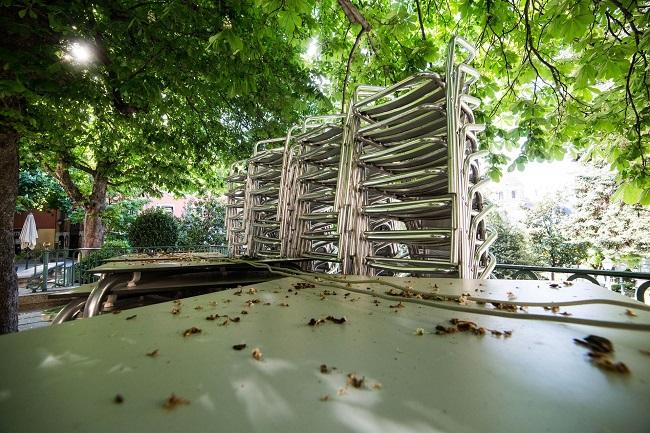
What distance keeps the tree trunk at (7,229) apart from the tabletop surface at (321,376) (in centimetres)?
564

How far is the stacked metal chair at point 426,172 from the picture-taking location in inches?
73.9

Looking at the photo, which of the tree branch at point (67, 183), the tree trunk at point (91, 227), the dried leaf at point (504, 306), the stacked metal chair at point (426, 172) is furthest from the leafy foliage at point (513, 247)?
the tree branch at point (67, 183)

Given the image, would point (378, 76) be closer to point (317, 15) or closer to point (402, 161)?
point (317, 15)

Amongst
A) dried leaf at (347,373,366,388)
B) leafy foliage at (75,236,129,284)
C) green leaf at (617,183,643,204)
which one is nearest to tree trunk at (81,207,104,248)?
leafy foliage at (75,236,129,284)

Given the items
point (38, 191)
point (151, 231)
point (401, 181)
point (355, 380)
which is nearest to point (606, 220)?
point (401, 181)

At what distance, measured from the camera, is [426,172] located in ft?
6.72

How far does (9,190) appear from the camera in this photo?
492 cm

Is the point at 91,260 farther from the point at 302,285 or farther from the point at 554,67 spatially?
the point at 554,67

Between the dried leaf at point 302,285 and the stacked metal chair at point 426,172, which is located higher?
the stacked metal chair at point 426,172

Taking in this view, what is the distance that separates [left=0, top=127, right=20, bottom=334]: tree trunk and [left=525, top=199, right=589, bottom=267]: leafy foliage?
20289mm

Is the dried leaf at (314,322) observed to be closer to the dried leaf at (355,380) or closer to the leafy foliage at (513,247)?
the dried leaf at (355,380)

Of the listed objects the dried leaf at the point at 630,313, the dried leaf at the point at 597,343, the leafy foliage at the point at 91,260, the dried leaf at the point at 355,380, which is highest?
the dried leaf at the point at 630,313

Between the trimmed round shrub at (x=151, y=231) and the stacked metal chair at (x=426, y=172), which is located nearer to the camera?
the stacked metal chair at (x=426, y=172)

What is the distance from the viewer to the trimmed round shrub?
36.7 ft
